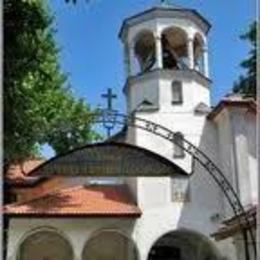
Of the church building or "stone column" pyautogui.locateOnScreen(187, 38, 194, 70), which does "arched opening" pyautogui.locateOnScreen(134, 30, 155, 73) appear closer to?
the church building

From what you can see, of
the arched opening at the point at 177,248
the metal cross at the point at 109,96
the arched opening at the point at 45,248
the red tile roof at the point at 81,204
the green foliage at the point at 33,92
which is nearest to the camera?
the green foliage at the point at 33,92

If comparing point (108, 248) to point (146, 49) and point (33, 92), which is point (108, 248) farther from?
point (33, 92)

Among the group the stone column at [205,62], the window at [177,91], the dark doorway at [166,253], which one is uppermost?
the stone column at [205,62]

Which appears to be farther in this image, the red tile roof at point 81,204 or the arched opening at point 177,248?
the arched opening at point 177,248

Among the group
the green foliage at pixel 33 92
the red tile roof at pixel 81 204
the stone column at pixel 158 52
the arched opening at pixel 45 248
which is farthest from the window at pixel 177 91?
the arched opening at pixel 45 248

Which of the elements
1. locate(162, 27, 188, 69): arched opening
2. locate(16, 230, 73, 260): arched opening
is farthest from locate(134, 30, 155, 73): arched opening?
locate(16, 230, 73, 260): arched opening

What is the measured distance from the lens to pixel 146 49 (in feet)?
87.3

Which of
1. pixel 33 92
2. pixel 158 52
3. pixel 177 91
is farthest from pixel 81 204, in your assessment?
pixel 33 92

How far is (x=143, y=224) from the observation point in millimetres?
23953

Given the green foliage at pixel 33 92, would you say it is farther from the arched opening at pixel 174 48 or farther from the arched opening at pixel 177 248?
the arched opening at pixel 177 248

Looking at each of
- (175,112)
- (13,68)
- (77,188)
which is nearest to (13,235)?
(77,188)

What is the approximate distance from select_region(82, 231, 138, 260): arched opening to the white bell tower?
11.6ft

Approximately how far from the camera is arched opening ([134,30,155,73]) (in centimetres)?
2603

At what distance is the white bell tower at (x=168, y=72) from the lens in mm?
25203
